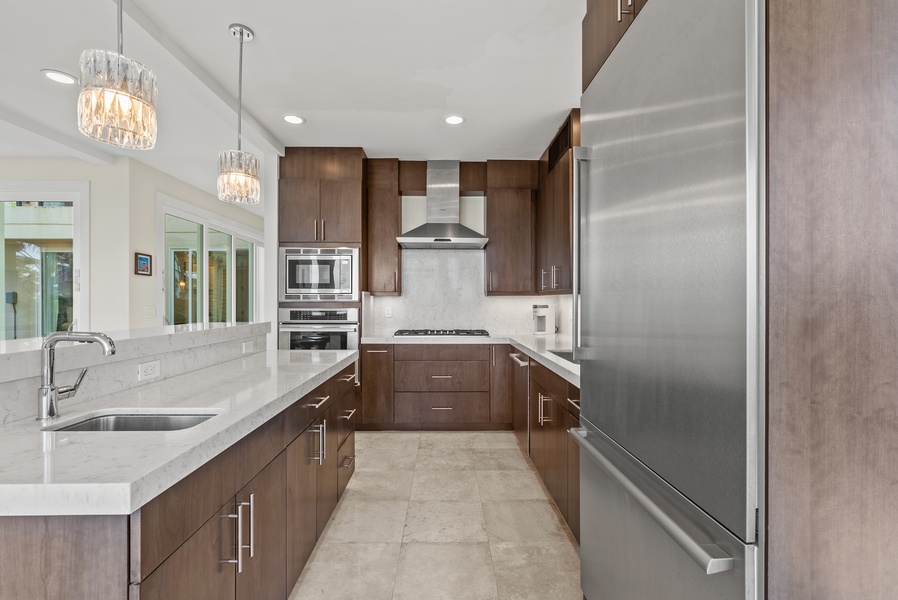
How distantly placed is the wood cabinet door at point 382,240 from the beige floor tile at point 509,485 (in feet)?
6.41

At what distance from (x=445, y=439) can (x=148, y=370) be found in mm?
2608

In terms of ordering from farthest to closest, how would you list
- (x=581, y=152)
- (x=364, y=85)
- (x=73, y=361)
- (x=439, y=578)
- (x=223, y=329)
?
1. (x=364, y=85)
2. (x=223, y=329)
3. (x=439, y=578)
4. (x=581, y=152)
5. (x=73, y=361)

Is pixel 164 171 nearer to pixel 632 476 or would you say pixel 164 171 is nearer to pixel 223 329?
pixel 223 329

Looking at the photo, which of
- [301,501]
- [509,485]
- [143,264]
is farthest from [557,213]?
[143,264]

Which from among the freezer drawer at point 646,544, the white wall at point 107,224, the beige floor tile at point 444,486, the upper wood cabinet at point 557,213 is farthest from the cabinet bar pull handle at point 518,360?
the white wall at point 107,224

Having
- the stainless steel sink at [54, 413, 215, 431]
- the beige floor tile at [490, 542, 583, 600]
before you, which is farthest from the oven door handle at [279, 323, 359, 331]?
the stainless steel sink at [54, 413, 215, 431]

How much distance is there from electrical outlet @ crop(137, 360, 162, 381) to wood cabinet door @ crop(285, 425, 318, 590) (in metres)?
0.63

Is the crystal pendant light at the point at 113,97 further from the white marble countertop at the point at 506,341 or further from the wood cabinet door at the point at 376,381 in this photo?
the wood cabinet door at the point at 376,381

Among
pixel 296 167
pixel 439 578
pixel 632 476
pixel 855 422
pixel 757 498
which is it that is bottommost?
pixel 439 578

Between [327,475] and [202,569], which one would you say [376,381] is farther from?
[202,569]

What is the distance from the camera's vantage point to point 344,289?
4094 millimetres

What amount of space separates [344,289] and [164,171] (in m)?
2.92

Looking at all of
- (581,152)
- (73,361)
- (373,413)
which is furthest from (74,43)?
(373,413)

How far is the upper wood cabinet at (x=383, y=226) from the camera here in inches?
170
